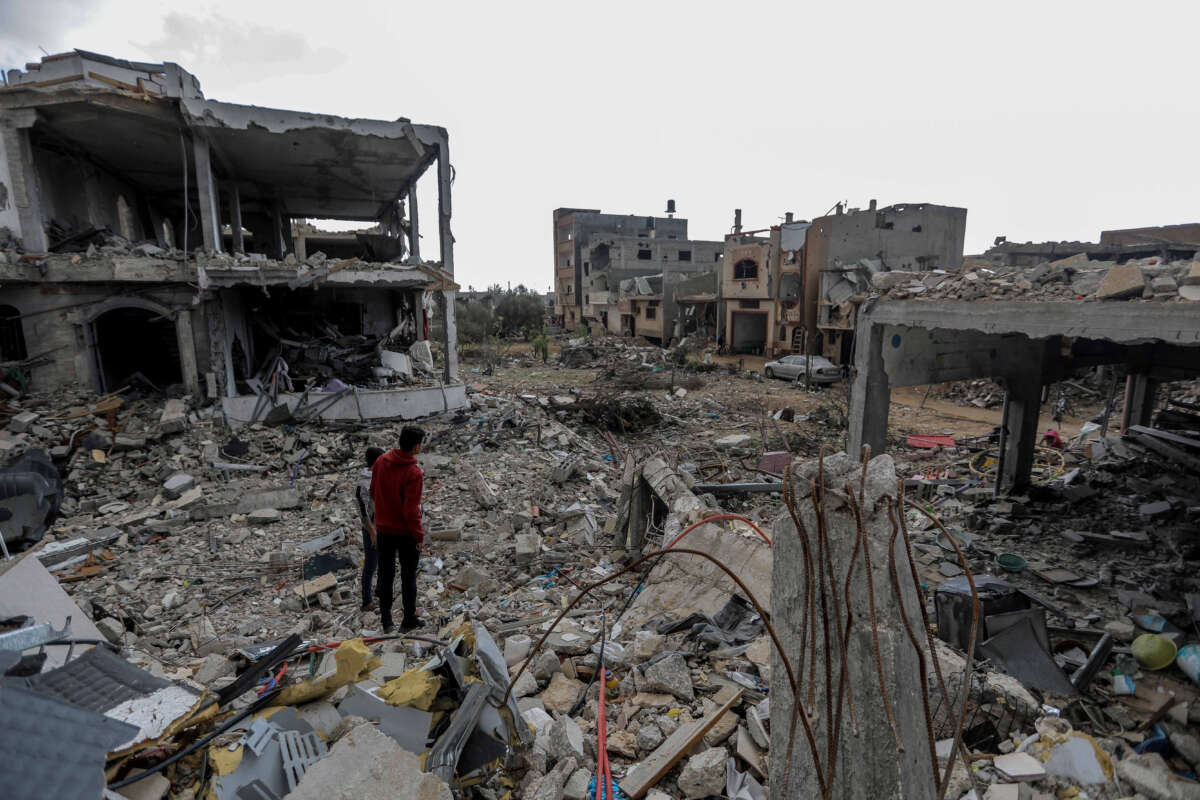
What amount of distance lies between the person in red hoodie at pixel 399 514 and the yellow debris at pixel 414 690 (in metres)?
1.88

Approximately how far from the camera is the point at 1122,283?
221 inches

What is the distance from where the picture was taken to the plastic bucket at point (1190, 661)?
190 inches

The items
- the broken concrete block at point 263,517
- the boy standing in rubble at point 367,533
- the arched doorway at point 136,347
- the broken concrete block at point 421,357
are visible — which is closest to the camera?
the boy standing in rubble at point 367,533

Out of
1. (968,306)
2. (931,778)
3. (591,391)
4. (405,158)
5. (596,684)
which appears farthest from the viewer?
(591,391)

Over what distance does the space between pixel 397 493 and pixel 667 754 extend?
3.21m

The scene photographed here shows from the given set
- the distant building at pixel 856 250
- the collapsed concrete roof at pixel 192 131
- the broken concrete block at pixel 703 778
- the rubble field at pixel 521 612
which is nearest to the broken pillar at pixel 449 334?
the rubble field at pixel 521 612

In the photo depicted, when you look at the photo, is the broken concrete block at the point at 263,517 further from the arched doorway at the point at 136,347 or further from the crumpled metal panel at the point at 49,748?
the arched doorway at the point at 136,347

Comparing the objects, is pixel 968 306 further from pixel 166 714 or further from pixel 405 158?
pixel 405 158

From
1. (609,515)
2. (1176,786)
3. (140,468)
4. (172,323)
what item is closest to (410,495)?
(609,515)

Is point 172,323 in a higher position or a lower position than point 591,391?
higher

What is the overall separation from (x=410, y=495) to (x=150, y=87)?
1428 cm

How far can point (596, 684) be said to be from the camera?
4.12 metres

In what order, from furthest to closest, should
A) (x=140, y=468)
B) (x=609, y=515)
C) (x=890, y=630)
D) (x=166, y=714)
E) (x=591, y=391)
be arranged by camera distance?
(x=591, y=391) → (x=140, y=468) → (x=609, y=515) → (x=166, y=714) → (x=890, y=630)

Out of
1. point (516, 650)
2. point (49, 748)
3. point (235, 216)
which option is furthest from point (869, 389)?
point (235, 216)
